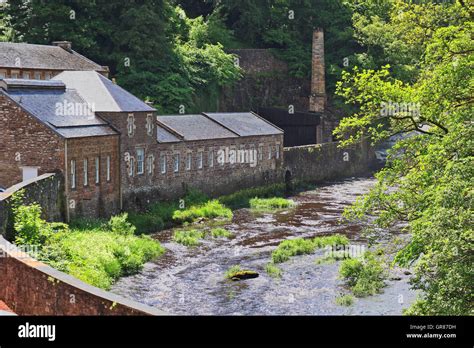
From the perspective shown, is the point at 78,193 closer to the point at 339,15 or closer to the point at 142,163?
the point at 142,163

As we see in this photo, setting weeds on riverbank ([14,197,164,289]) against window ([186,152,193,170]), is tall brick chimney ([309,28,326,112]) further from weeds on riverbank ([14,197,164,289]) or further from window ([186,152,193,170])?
weeds on riverbank ([14,197,164,289])

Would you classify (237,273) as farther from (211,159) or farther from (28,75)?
(28,75)

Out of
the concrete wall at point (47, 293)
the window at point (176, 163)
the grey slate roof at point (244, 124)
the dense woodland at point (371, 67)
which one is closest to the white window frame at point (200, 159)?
the window at point (176, 163)

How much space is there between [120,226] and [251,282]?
9.21 meters

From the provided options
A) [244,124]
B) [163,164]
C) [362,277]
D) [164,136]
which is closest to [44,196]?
[362,277]

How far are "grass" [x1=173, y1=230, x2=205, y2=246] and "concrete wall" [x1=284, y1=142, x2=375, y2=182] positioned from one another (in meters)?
21.0

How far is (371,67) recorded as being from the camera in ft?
267

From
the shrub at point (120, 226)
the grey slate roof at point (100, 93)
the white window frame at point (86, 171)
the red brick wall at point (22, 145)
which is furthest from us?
the grey slate roof at point (100, 93)

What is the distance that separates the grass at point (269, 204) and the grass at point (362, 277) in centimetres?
2024

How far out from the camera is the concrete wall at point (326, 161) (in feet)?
223

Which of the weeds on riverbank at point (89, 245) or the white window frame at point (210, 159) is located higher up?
the white window frame at point (210, 159)

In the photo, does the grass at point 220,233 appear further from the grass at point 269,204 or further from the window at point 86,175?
the grass at point 269,204
